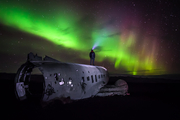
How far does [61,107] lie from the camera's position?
31.8 feet

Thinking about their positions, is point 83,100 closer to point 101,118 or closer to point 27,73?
point 101,118

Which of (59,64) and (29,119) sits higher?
(59,64)

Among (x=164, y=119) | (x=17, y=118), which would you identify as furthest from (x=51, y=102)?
(x=164, y=119)

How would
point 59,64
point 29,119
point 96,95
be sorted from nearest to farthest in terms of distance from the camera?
point 29,119 → point 59,64 → point 96,95

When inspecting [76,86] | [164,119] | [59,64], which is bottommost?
[164,119]

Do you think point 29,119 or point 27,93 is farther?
point 27,93

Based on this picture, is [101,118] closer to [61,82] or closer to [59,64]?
[61,82]

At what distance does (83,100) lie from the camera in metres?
12.2

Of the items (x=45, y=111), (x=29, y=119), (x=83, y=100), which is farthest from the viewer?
(x=83, y=100)

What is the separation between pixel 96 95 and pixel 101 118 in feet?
20.5

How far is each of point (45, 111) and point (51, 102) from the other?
3.21 ft

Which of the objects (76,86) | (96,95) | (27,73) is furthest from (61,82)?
(96,95)

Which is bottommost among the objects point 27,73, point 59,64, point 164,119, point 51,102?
point 164,119

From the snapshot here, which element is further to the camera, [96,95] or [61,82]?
[96,95]
